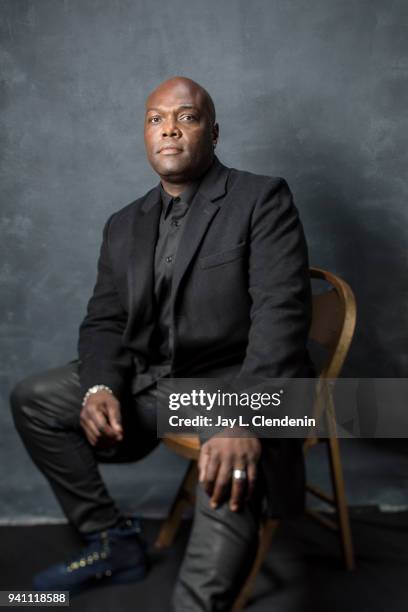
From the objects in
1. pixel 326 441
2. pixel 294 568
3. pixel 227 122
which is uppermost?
pixel 227 122

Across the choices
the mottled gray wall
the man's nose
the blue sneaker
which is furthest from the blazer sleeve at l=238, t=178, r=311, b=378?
the blue sneaker

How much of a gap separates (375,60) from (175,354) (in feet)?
5.05

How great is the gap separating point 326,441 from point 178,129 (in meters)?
1.26

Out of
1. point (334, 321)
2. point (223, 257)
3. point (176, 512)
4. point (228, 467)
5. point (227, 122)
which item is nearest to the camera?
point (228, 467)

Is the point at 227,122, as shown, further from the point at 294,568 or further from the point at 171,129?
the point at 294,568

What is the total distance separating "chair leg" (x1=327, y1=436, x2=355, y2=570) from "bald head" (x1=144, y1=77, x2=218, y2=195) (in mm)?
1146

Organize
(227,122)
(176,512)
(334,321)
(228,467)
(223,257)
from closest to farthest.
A: (228,467), (223,257), (334,321), (176,512), (227,122)

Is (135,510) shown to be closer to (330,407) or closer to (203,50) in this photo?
(330,407)

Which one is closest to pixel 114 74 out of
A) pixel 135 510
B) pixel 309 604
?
pixel 135 510

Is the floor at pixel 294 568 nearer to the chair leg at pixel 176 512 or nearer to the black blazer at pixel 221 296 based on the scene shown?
the chair leg at pixel 176 512

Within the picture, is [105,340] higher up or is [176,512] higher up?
[105,340]

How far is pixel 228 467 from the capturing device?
1.66 meters

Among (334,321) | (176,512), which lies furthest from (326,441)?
(176,512)

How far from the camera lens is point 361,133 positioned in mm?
2785
